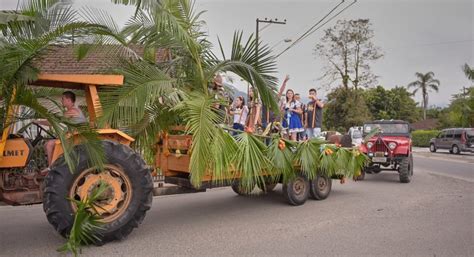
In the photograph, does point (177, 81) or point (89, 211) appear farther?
point (177, 81)

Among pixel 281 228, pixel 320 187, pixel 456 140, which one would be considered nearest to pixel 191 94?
pixel 281 228

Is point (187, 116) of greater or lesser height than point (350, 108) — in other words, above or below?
below

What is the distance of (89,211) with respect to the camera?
513 centimetres

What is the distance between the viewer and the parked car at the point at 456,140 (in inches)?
1171

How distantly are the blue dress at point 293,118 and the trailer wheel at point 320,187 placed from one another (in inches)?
50.6

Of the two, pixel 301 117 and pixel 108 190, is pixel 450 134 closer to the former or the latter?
pixel 301 117

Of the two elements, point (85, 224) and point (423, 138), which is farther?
point (423, 138)

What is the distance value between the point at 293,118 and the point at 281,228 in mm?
3895

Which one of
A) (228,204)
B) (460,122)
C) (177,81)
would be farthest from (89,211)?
(460,122)

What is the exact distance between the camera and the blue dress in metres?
9.80

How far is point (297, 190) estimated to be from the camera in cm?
841

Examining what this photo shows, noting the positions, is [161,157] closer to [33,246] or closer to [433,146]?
[33,246]

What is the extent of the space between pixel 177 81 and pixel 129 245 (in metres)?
2.67

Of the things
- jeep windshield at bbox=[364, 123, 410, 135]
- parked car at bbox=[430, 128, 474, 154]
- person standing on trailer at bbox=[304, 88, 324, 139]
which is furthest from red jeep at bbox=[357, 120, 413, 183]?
parked car at bbox=[430, 128, 474, 154]
